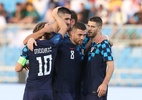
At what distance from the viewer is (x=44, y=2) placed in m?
14.3

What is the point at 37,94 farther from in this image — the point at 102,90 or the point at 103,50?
the point at 103,50

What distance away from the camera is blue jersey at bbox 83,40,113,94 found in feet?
21.0

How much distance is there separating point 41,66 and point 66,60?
1.59ft

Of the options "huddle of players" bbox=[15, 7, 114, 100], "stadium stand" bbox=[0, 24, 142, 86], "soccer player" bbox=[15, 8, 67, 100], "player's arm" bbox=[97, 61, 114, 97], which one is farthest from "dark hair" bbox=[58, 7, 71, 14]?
"stadium stand" bbox=[0, 24, 142, 86]

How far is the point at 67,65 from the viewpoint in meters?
6.41

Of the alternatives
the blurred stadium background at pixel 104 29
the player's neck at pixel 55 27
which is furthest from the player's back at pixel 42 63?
the blurred stadium background at pixel 104 29

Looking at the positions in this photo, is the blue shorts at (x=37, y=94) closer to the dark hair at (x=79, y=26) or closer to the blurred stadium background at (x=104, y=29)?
the dark hair at (x=79, y=26)

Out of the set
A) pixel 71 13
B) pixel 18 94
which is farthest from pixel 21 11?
pixel 71 13

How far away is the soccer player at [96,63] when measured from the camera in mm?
6387

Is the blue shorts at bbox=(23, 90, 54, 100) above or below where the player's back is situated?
below

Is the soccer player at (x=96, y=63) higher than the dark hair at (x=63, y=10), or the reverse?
the dark hair at (x=63, y=10)

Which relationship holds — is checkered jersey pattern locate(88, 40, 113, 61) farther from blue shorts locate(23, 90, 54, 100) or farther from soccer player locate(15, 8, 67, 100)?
blue shorts locate(23, 90, 54, 100)

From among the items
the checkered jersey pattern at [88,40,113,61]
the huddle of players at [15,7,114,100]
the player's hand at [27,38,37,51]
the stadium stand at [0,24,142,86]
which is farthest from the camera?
the stadium stand at [0,24,142,86]

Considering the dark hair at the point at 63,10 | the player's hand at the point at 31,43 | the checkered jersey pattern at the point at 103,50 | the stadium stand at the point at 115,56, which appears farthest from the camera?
the stadium stand at the point at 115,56
